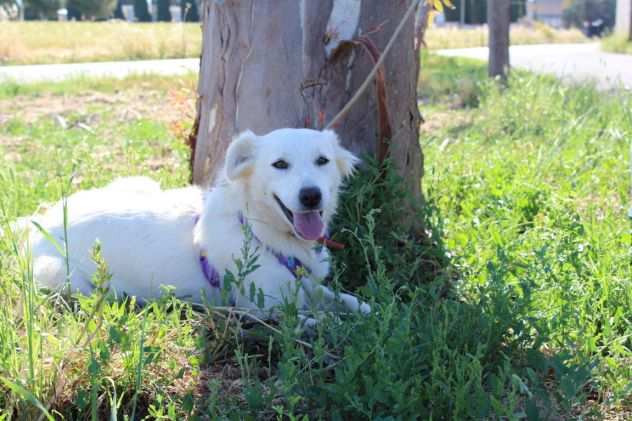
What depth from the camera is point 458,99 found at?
10.6 m

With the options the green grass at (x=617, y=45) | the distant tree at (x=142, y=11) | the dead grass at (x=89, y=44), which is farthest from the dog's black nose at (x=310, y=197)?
the distant tree at (x=142, y=11)

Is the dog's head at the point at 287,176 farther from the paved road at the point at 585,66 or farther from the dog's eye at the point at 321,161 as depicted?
the paved road at the point at 585,66

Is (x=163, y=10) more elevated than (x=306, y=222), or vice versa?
(x=163, y=10)

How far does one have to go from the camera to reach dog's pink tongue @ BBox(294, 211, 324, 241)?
316cm

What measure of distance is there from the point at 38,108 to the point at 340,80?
22.7 ft

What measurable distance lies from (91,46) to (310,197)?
61.8ft

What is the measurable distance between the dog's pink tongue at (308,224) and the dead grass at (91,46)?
14.5 m

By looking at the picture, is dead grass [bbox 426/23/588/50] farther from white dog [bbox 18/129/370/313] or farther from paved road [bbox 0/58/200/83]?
white dog [bbox 18/129/370/313]

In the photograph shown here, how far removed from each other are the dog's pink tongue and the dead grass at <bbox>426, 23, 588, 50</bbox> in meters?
21.5

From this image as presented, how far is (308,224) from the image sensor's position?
3168 millimetres

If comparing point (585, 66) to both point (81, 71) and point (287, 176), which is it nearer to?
point (81, 71)

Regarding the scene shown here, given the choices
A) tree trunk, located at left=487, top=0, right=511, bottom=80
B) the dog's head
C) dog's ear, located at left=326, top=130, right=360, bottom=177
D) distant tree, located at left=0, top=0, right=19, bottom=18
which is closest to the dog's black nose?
the dog's head

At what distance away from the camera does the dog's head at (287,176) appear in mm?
3086

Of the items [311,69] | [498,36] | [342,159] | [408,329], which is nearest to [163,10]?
[498,36]
